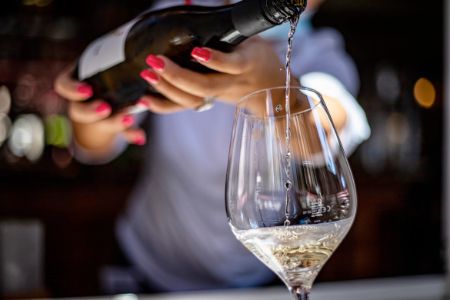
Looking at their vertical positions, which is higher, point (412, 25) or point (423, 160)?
point (412, 25)

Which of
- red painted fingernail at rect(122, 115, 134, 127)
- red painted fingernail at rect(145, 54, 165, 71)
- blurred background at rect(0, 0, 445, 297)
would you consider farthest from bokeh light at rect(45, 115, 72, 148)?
red painted fingernail at rect(145, 54, 165, 71)

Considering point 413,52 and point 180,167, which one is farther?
point 413,52

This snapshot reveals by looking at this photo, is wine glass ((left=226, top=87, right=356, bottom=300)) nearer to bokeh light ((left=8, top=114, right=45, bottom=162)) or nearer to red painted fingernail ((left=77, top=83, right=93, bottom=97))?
red painted fingernail ((left=77, top=83, right=93, bottom=97))

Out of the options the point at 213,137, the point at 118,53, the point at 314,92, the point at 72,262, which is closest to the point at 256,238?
the point at 314,92

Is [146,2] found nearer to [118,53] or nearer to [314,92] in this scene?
[118,53]

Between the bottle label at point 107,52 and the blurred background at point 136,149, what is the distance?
136 cm

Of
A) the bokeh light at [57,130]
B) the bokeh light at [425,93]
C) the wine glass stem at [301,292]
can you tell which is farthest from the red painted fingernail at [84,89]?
the bokeh light at [425,93]

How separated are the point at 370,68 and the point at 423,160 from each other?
487 mm

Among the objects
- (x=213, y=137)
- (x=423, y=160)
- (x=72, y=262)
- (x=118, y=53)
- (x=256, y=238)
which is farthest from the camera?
(x=423, y=160)

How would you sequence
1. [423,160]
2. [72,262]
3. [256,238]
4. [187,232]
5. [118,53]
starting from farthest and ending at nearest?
[423,160]
[72,262]
[187,232]
[118,53]
[256,238]

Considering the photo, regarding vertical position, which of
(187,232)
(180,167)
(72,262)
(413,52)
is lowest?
(72,262)

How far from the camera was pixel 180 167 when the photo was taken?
1797mm

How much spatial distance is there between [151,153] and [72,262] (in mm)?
714

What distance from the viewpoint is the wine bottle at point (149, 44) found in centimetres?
60
